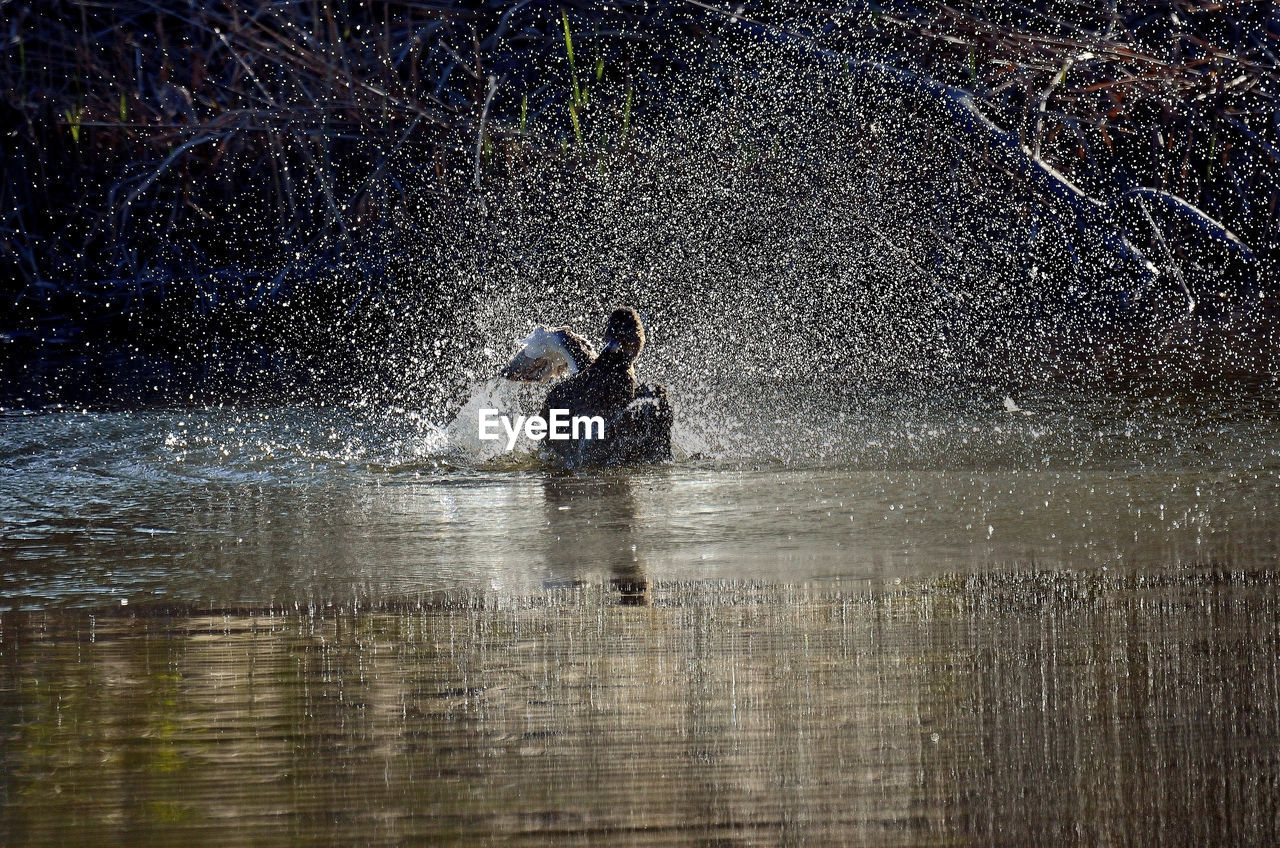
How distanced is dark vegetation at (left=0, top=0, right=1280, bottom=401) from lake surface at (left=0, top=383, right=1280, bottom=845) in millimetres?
6715

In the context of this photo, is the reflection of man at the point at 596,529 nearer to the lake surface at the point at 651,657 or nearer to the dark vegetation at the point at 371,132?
the lake surface at the point at 651,657

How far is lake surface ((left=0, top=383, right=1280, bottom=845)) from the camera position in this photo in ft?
9.10

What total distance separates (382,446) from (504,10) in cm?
769

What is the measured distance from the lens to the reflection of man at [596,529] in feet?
15.6

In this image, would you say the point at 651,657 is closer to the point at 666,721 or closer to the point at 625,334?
the point at 666,721

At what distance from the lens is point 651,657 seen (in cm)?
372

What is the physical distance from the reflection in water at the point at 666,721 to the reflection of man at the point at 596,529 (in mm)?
360

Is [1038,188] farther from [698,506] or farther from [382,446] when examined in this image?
[698,506]

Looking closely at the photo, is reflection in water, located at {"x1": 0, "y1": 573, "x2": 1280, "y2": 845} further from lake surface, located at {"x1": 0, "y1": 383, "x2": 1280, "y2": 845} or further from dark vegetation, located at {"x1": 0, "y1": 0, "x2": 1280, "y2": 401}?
dark vegetation, located at {"x1": 0, "y1": 0, "x2": 1280, "y2": 401}

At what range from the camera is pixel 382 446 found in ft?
26.3

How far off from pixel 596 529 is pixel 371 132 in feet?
30.1

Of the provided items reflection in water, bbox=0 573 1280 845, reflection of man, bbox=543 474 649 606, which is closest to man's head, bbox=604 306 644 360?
reflection of man, bbox=543 474 649 606

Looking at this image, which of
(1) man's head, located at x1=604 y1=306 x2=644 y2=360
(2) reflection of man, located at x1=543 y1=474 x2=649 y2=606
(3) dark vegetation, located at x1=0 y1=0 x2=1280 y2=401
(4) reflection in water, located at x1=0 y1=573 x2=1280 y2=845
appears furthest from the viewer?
(3) dark vegetation, located at x1=0 y1=0 x2=1280 y2=401

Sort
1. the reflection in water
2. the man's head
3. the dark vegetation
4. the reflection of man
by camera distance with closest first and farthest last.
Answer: the reflection in water → the reflection of man → the man's head → the dark vegetation
